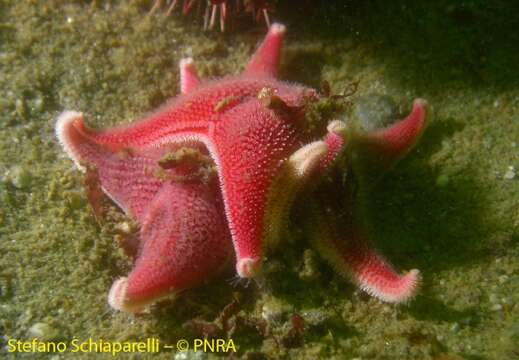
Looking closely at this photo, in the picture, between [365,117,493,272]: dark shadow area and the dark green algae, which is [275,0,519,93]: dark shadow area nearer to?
the dark green algae

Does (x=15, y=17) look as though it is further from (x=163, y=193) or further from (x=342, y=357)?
(x=342, y=357)

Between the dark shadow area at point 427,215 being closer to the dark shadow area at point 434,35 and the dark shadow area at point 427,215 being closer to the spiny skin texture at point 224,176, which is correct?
the spiny skin texture at point 224,176

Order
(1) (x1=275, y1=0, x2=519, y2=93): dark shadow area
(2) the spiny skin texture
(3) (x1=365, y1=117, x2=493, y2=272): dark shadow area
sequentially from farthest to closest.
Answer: (1) (x1=275, y1=0, x2=519, y2=93): dark shadow area < (3) (x1=365, y1=117, x2=493, y2=272): dark shadow area < (2) the spiny skin texture

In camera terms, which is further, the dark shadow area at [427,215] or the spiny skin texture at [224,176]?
the dark shadow area at [427,215]

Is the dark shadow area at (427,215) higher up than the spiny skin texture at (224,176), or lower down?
lower down

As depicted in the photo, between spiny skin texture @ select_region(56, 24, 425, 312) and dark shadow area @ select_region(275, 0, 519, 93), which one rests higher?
dark shadow area @ select_region(275, 0, 519, 93)

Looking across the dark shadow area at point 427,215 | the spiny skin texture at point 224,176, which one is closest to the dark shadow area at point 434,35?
the dark shadow area at point 427,215

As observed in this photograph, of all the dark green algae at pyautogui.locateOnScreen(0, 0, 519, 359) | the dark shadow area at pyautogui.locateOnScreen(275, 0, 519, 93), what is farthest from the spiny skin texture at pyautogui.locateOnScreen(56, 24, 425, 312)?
the dark shadow area at pyautogui.locateOnScreen(275, 0, 519, 93)

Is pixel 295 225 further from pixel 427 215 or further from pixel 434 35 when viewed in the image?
pixel 434 35
